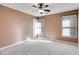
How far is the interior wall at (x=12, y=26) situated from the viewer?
502cm

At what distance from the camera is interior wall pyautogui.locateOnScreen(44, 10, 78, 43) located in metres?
7.02

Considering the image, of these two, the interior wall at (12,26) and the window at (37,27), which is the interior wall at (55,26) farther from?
the interior wall at (12,26)

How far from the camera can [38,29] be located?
9.88m

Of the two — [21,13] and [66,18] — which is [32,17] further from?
[66,18]

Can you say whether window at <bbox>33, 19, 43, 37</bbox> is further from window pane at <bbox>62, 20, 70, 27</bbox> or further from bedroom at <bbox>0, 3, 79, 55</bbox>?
window pane at <bbox>62, 20, 70, 27</bbox>

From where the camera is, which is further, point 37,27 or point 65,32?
point 37,27

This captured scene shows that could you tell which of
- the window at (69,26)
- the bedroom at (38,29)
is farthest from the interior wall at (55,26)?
the window at (69,26)

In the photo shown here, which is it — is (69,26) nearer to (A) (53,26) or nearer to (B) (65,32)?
(B) (65,32)

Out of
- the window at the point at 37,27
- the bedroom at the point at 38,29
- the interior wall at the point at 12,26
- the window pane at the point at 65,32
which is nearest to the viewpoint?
the bedroom at the point at 38,29

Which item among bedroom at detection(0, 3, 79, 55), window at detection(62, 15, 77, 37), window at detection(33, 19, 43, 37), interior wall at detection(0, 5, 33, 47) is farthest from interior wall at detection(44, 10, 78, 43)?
interior wall at detection(0, 5, 33, 47)

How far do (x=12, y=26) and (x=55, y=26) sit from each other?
3488 mm

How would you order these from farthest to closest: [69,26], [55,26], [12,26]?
[55,26] → [69,26] → [12,26]

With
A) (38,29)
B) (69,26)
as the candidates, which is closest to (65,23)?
(69,26)

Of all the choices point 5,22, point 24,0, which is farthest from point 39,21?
point 24,0
